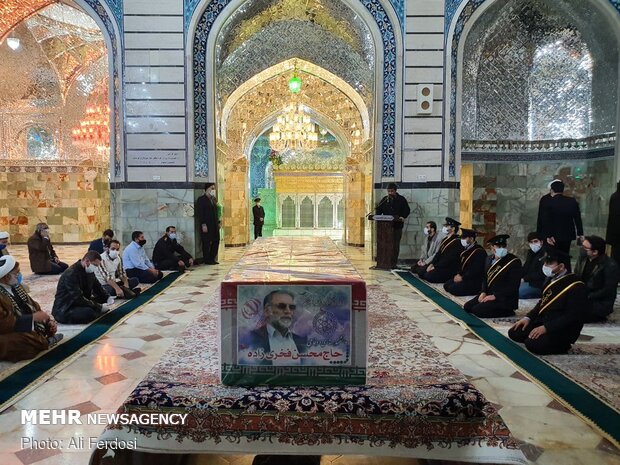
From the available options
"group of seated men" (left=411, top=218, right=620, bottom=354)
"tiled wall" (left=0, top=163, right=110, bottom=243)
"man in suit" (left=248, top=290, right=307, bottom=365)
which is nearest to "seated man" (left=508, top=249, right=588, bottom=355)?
"group of seated men" (left=411, top=218, right=620, bottom=354)

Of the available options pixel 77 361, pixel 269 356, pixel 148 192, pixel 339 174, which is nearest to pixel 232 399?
pixel 269 356

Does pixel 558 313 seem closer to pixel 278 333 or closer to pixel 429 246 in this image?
pixel 278 333

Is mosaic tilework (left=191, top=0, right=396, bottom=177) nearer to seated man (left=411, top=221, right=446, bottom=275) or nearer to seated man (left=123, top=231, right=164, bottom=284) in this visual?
seated man (left=411, top=221, right=446, bottom=275)

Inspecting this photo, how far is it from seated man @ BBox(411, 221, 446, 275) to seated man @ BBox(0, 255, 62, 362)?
5.03m

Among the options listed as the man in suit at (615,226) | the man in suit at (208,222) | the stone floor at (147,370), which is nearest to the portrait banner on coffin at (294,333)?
the stone floor at (147,370)

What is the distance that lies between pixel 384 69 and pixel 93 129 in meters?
7.36

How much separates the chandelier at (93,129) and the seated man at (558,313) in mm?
10836

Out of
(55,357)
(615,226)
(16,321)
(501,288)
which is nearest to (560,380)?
(501,288)

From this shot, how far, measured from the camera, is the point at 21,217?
474 inches

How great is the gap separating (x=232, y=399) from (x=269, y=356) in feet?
0.78

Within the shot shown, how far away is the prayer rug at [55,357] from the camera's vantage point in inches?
112

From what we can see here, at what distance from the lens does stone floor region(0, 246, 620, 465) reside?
7.20ft

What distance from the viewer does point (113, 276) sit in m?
5.43

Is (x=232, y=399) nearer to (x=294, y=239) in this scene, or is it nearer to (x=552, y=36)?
(x=294, y=239)
